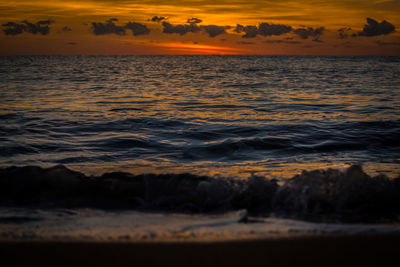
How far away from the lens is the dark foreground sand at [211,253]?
8.33ft

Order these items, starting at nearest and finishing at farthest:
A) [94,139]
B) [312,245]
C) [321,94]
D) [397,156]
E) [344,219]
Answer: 1. [312,245]
2. [344,219]
3. [397,156]
4. [94,139]
5. [321,94]

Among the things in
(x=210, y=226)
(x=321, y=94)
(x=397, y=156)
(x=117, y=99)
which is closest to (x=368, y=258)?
(x=210, y=226)

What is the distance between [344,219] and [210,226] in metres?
1.48

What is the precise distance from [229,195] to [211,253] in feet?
4.88

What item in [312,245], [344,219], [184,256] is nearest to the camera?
[184,256]

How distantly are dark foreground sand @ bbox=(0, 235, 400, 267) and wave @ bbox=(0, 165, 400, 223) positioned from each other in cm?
77

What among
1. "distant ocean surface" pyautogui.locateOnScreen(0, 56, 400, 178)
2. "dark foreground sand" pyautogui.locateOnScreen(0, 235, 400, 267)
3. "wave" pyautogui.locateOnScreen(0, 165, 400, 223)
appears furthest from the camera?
"distant ocean surface" pyautogui.locateOnScreen(0, 56, 400, 178)

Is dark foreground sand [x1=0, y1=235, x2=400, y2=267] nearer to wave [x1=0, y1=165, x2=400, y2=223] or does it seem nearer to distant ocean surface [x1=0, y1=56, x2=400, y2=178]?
wave [x1=0, y1=165, x2=400, y2=223]

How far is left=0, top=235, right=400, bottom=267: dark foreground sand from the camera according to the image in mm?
2539

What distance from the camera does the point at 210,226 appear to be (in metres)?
3.24

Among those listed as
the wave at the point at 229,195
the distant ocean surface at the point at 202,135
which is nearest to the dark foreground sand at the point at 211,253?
the wave at the point at 229,195

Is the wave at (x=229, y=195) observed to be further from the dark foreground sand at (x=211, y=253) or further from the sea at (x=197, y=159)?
the dark foreground sand at (x=211, y=253)

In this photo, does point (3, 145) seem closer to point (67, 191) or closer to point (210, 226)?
point (67, 191)

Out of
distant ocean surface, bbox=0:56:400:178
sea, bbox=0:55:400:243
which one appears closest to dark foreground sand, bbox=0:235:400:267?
sea, bbox=0:55:400:243
